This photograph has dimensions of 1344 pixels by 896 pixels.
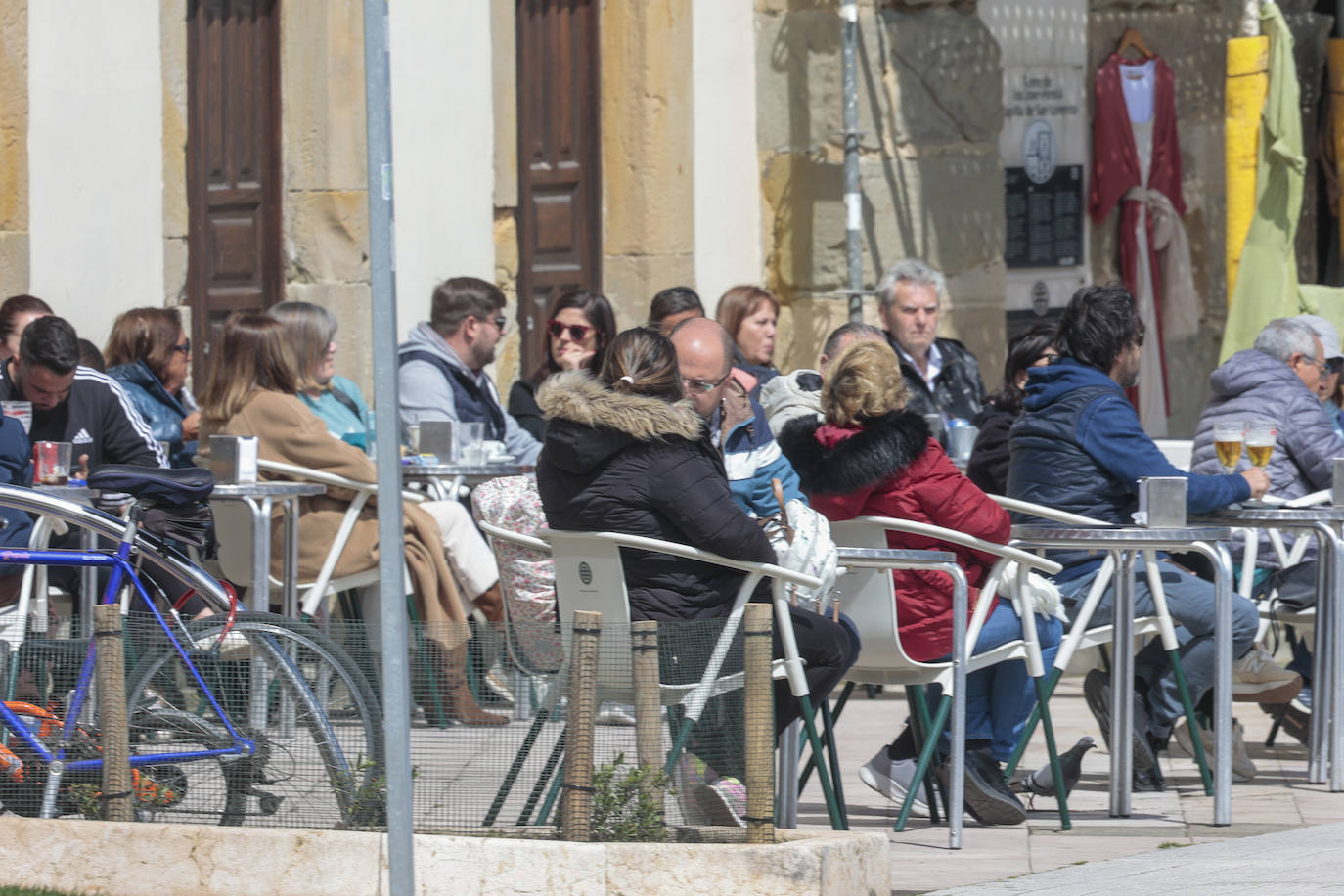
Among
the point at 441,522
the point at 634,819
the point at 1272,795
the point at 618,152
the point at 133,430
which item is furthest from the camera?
the point at 618,152

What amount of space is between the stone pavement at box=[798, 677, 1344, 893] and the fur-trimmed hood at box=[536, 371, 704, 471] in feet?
3.80

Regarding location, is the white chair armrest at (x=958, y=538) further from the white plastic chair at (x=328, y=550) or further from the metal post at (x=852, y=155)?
the metal post at (x=852, y=155)

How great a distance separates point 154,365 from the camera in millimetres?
8430

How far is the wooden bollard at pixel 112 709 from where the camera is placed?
5.29m

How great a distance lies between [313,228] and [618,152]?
77.4 inches

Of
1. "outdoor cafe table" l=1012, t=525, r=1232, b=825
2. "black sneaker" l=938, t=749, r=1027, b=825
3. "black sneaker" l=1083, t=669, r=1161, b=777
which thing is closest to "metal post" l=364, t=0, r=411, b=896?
"outdoor cafe table" l=1012, t=525, r=1232, b=825

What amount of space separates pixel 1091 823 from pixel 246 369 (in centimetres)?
317

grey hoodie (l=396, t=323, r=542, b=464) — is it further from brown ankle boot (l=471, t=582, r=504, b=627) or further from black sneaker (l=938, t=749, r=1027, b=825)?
black sneaker (l=938, t=749, r=1027, b=825)

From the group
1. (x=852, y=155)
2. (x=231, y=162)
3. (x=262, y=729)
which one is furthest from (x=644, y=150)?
(x=262, y=729)

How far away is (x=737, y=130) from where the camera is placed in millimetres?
12281

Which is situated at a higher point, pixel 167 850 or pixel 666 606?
pixel 666 606

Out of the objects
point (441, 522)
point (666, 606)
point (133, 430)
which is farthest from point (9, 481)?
point (666, 606)

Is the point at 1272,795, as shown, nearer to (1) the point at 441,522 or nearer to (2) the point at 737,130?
(1) the point at 441,522

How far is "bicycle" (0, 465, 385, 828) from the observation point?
521 centimetres
